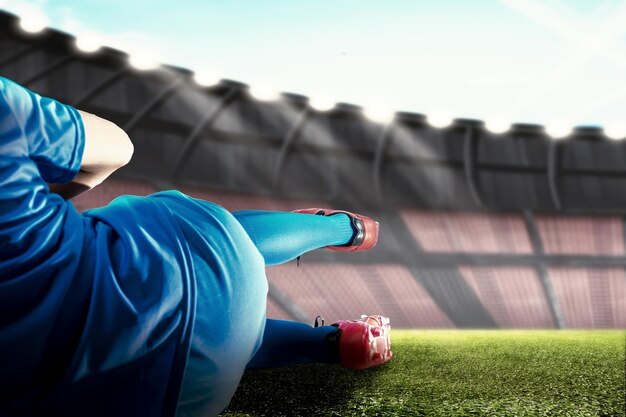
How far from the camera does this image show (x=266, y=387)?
1.78 m

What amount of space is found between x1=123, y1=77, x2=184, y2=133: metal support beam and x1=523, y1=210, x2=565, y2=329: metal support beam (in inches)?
325

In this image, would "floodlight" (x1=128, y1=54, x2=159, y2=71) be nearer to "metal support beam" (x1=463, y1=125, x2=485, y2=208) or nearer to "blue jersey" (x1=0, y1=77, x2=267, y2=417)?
"metal support beam" (x1=463, y1=125, x2=485, y2=208)

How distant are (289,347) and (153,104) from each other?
29.6ft

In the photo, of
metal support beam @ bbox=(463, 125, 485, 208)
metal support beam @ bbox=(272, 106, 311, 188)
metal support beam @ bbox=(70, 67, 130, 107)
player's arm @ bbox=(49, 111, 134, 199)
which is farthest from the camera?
metal support beam @ bbox=(463, 125, 485, 208)

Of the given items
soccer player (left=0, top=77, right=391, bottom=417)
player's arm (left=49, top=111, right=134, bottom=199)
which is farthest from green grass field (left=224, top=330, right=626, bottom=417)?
player's arm (left=49, top=111, right=134, bottom=199)

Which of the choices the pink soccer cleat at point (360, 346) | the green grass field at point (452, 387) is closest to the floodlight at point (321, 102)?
the green grass field at point (452, 387)

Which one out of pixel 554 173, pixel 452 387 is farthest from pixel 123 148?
pixel 554 173

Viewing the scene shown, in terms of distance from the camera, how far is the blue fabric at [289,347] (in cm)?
151

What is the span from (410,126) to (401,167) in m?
0.97

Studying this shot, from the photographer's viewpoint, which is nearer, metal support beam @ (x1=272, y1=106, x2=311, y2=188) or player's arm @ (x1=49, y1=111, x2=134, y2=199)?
player's arm @ (x1=49, y1=111, x2=134, y2=199)

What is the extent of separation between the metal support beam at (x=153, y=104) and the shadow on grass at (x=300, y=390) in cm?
845

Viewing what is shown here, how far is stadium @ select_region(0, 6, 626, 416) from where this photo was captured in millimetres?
9383

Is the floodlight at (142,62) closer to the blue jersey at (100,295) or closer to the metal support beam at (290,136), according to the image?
the metal support beam at (290,136)

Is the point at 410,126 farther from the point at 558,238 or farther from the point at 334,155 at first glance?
the point at 558,238
